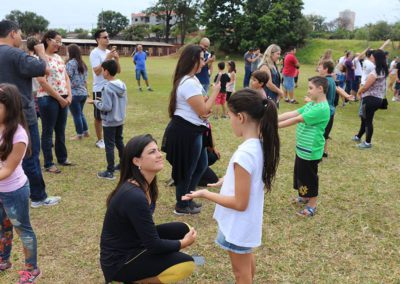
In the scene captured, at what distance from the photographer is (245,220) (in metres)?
2.24

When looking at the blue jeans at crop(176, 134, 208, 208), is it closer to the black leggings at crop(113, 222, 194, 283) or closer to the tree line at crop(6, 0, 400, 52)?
the black leggings at crop(113, 222, 194, 283)

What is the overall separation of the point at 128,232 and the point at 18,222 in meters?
0.93

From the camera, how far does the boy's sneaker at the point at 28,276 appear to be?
2.75 m

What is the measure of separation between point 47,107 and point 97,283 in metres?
2.93

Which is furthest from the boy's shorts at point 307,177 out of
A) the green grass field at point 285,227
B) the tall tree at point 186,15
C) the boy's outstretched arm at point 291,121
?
the tall tree at point 186,15

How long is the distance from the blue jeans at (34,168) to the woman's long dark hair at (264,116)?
2.64m

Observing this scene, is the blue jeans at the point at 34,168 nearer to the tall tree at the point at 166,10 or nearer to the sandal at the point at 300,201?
the sandal at the point at 300,201

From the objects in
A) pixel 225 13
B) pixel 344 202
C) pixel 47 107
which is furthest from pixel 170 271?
pixel 225 13

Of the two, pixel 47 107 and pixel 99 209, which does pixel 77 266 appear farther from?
pixel 47 107

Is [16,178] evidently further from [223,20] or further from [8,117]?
[223,20]

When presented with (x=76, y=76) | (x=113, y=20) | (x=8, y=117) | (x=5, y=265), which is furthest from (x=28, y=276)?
(x=113, y=20)

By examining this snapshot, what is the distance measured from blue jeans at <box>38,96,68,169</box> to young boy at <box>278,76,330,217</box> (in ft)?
10.5

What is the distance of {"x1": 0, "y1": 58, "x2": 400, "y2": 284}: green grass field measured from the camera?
308 centimetres

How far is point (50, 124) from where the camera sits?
5062 millimetres
